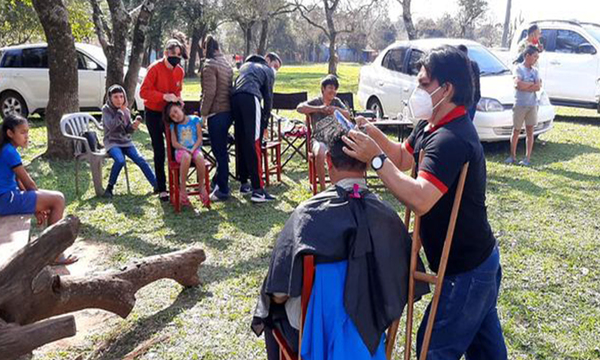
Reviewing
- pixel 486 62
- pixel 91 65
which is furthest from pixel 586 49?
pixel 91 65

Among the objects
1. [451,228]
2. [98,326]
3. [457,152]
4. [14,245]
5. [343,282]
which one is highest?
[457,152]

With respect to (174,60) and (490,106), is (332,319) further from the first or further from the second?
(490,106)

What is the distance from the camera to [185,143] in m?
6.08

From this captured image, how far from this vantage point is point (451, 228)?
6.97 ft

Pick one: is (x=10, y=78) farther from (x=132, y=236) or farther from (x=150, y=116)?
(x=132, y=236)

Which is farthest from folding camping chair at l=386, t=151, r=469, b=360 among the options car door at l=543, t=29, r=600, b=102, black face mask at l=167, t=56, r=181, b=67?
car door at l=543, t=29, r=600, b=102

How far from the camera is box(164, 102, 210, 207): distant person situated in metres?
6.00

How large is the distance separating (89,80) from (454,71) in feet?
39.0

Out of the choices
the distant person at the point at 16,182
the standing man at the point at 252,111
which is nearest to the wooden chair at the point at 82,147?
the standing man at the point at 252,111

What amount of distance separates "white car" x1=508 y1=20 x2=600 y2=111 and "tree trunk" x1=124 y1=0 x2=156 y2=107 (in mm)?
7432

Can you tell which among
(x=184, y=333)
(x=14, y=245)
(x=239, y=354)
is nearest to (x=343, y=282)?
(x=239, y=354)

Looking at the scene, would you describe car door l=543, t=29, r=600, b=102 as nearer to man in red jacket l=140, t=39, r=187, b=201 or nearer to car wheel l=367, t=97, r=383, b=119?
car wheel l=367, t=97, r=383, b=119

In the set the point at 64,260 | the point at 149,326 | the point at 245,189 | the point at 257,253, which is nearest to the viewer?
the point at 149,326

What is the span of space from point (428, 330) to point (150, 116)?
4.83 meters
